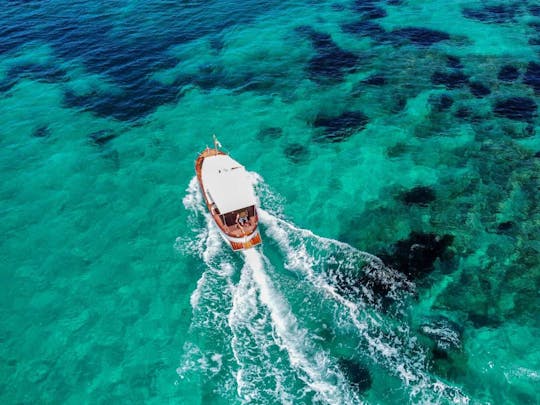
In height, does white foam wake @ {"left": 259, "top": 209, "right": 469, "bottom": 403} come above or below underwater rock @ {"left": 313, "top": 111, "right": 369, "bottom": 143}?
below

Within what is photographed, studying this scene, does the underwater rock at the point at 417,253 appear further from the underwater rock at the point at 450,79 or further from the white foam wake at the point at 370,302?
the underwater rock at the point at 450,79

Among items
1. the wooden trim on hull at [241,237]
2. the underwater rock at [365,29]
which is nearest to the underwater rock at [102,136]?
the wooden trim on hull at [241,237]

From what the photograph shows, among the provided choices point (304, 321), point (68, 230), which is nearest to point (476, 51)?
point (304, 321)

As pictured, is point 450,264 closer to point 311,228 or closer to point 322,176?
point 311,228

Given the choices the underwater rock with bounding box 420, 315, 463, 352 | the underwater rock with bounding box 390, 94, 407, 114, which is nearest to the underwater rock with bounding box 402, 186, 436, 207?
the underwater rock with bounding box 420, 315, 463, 352

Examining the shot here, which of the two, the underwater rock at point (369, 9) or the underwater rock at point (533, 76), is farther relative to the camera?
the underwater rock at point (369, 9)

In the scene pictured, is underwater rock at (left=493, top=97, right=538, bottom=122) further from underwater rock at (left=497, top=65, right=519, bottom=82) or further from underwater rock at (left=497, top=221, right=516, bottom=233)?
underwater rock at (left=497, top=221, right=516, bottom=233)
